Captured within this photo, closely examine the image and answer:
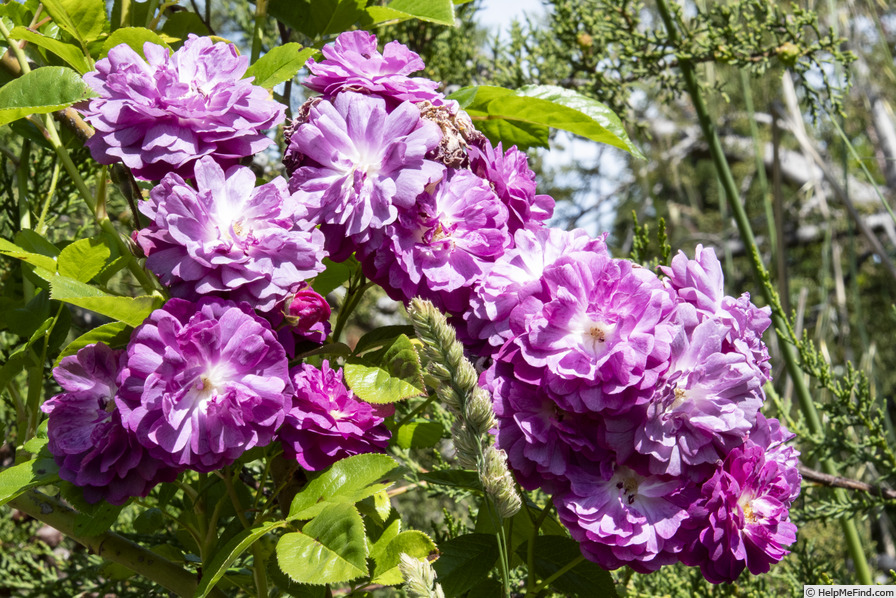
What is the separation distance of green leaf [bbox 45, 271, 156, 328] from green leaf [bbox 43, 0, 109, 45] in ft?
0.70

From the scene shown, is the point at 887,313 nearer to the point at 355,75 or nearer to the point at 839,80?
the point at 839,80

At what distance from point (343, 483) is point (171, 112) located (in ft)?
0.82

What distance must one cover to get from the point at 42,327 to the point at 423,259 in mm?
274

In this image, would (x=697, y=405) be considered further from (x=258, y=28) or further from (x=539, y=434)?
(x=258, y=28)

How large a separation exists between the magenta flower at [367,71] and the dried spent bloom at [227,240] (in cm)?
10

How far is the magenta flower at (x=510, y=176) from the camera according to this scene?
0.51 meters

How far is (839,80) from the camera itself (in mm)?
1132

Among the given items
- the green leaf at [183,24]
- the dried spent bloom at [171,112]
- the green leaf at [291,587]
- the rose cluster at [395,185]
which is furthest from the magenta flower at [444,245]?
the green leaf at [183,24]

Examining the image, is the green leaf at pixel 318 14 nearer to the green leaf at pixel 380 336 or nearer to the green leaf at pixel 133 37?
the green leaf at pixel 133 37

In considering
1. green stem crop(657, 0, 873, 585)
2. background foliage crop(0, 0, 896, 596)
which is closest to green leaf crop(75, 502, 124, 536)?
background foliage crop(0, 0, 896, 596)

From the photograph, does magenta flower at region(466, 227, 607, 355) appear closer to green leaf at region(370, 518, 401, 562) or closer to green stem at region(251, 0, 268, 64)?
green leaf at region(370, 518, 401, 562)

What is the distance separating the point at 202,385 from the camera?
409 millimetres

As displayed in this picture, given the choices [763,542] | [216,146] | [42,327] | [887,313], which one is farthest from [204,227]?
[887,313]

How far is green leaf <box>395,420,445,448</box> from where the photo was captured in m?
0.61
